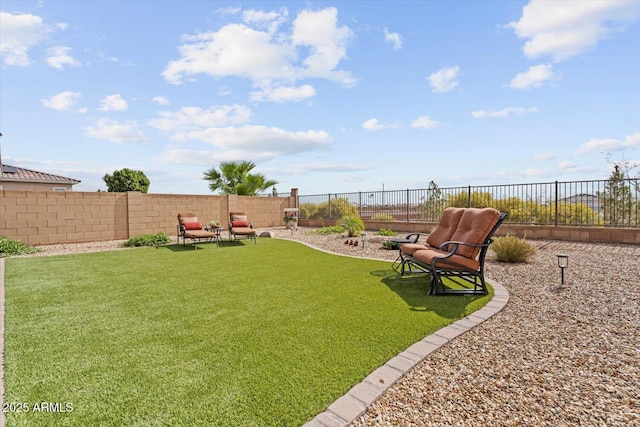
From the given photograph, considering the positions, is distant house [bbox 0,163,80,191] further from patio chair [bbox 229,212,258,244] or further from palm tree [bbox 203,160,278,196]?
patio chair [bbox 229,212,258,244]

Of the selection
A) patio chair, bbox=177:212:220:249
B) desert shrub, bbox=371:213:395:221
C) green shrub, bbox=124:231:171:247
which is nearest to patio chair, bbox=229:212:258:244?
patio chair, bbox=177:212:220:249

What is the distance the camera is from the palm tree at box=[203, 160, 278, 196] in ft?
53.8

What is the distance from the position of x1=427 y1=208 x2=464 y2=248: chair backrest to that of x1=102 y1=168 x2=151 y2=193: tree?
25.4 metres

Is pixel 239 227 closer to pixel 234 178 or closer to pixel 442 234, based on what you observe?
pixel 234 178

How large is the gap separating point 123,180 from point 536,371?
28.1 m

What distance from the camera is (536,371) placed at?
228cm

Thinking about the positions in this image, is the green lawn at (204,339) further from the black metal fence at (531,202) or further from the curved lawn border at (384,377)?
the black metal fence at (531,202)

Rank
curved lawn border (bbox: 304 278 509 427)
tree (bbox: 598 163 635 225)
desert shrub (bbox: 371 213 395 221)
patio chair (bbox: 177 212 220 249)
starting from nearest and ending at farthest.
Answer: curved lawn border (bbox: 304 278 509 427), tree (bbox: 598 163 635 225), patio chair (bbox: 177 212 220 249), desert shrub (bbox: 371 213 395 221)

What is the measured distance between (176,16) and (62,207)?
7.42 meters

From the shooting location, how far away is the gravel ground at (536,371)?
1.82 m

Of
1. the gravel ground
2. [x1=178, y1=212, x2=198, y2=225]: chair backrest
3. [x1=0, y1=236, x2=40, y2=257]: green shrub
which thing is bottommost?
the gravel ground

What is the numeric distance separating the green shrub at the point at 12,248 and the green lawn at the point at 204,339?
12.7ft

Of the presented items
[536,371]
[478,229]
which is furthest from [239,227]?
[536,371]

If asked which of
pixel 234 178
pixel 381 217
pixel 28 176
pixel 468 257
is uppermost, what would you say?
pixel 28 176
